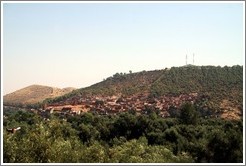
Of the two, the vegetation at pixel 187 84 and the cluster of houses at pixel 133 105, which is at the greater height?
the vegetation at pixel 187 84

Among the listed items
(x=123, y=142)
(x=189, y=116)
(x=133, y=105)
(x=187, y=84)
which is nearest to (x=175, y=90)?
(x=187, y=84)

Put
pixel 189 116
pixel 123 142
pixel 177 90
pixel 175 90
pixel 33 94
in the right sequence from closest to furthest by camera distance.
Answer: pixel 123 142 < pixel 189 116 < pixel 177 90 < pixel 175 90 < pixel 33 94

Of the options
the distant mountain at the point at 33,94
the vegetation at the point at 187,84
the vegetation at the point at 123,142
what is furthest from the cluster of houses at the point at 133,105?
the distant mountain at the point at 33,94

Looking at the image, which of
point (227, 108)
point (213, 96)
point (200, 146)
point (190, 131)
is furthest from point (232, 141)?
point (213, 96)

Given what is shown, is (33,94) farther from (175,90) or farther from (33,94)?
(175,90)

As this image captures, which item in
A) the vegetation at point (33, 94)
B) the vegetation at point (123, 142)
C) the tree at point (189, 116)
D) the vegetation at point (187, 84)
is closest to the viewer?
the vegetation at point (123, 142)

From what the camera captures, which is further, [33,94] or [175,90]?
[33,94]

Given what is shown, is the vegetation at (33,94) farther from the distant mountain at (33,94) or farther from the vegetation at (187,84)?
the vegetation at (187,84)

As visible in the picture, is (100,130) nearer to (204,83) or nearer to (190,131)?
(190,131)
